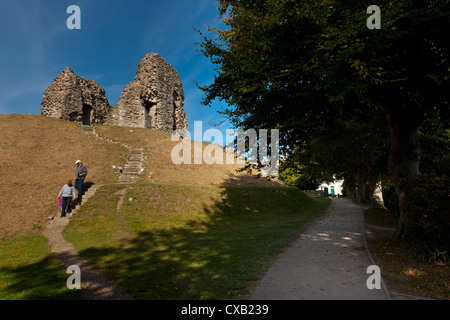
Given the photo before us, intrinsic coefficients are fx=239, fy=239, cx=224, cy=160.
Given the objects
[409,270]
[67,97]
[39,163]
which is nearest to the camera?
[409,270]

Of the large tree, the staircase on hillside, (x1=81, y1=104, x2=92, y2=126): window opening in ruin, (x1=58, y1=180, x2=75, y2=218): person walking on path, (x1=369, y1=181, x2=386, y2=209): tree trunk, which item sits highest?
(x1=81, y1=104, x2=92, y2=126): window opening in ruin

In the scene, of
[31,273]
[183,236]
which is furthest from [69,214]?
[31,273]

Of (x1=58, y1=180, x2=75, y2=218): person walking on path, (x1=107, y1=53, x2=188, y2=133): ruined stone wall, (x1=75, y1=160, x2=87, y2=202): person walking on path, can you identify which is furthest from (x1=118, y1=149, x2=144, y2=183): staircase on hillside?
(x1=107, y1=53, x2=188, y2=133): ruined stone wall

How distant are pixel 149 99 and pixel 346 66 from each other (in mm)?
32118

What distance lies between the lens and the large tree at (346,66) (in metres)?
5.81

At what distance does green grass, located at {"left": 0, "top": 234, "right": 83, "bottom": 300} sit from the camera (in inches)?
196

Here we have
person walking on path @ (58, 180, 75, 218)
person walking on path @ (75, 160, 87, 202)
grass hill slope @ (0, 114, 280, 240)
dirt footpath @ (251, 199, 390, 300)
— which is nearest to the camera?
dirt footpath @ (251, 199, 390, 300)

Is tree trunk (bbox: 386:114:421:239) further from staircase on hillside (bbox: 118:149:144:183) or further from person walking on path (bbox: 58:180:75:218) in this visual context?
staircase on hillside (bbox: 118:149:144:183)

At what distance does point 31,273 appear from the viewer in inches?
247

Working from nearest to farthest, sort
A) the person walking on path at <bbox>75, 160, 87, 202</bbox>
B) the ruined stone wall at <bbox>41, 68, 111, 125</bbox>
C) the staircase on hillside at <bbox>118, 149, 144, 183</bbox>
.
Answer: the person walking on path at <bbox>75, 160, 87, 202</bbox>, the staircase on hillside at <bbox>118, 149, 144, 183</bbox>, the ruined stone wall at <bbox>41, 68, 111, 125</bbox>

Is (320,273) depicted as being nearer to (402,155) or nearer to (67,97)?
(402,155)

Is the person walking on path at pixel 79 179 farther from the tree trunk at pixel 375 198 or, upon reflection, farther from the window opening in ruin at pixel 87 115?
the window opening in ruin at pixel 87 115
